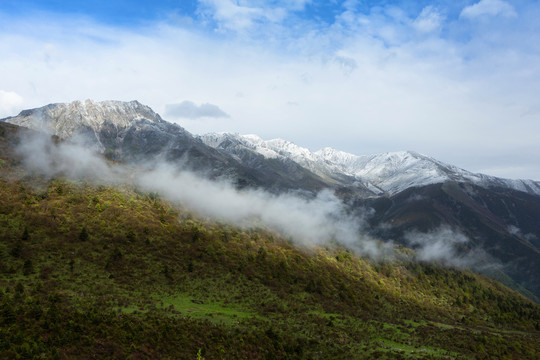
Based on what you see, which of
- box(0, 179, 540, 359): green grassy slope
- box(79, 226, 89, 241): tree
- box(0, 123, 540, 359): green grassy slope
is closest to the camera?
box(0, 123, 540, 359): green grassy slope

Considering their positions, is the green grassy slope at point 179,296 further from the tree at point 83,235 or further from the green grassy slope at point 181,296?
the tree at point 83,235

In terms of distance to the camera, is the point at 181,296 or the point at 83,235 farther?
the point at 83,235

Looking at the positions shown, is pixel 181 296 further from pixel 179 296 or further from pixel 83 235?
pixel 83 235

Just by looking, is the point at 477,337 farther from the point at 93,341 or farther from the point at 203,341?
the point at 93,341

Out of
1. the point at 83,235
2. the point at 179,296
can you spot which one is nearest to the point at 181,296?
the point at 179,296

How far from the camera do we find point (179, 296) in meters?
92.8

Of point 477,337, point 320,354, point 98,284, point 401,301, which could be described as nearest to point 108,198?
point 98,284

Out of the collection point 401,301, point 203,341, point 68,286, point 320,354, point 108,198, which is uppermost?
point 108,198

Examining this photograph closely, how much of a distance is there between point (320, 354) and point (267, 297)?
3283cm

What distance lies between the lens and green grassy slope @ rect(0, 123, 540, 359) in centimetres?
6100

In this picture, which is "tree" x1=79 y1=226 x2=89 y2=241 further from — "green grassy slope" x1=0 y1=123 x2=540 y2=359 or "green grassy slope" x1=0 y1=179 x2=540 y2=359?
"green grassy slope" x1=0 y1=123 x2=540 y2=359

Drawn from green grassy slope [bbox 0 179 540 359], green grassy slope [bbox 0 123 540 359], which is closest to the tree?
green grassy slope [bbox 0 179 540 359]

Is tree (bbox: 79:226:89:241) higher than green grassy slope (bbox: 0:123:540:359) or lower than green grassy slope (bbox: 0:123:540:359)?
higher

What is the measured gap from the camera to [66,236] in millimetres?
100500
